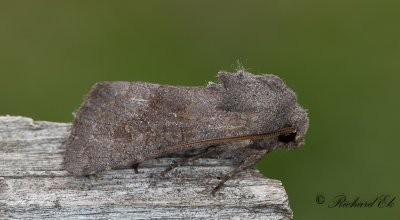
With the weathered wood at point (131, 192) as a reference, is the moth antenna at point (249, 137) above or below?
above

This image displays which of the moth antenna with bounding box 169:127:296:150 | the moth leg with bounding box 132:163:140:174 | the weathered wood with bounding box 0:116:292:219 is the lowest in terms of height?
the weathered wood with bounding box 0:116:292:219

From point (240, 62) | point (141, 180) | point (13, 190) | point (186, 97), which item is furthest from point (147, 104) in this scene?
point (13, 190)

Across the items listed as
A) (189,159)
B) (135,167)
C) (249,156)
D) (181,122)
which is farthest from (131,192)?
(249,156)

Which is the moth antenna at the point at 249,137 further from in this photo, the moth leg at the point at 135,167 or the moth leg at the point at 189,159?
the moth leg at the point at 135,167

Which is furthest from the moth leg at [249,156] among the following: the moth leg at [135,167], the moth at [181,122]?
the moth leg at [135,167]

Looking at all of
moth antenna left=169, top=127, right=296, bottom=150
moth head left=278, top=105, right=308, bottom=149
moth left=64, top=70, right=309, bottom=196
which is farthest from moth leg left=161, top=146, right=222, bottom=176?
moth head left=278, top=105, right=308, bottom=149

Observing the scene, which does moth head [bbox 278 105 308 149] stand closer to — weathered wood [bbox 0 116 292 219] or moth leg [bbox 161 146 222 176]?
weathered wood [bbox 0 116 292 219]

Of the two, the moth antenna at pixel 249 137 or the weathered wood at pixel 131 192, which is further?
the moth antenna at pixel 249 137
